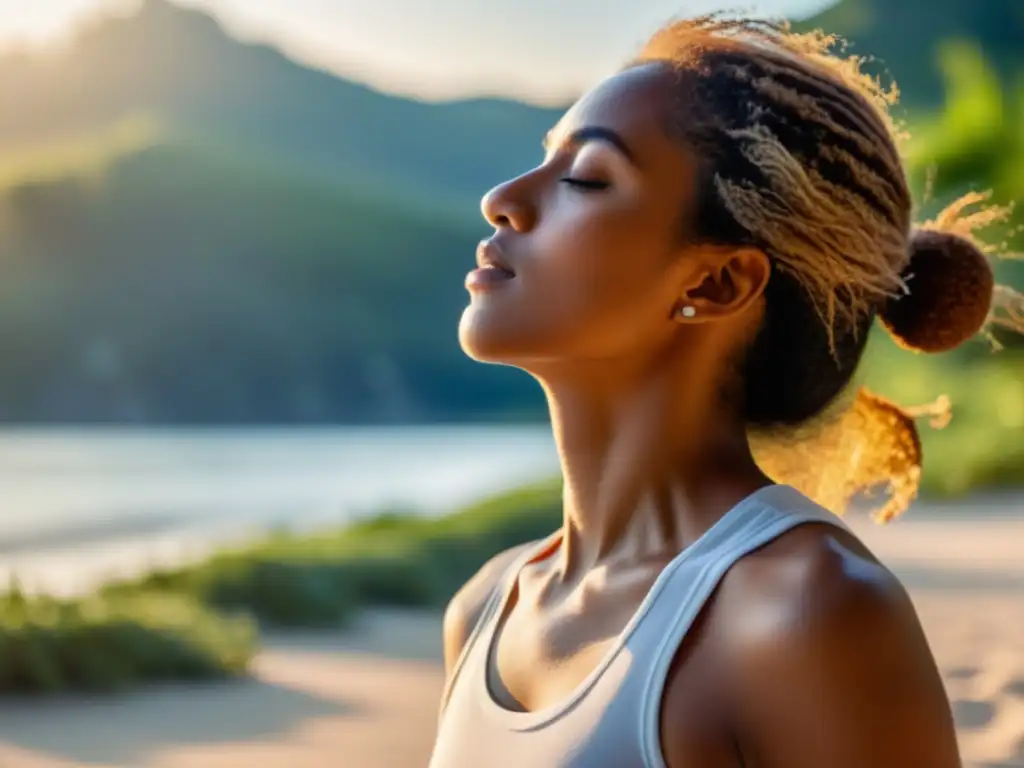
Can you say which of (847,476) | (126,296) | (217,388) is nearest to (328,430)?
(217,388)

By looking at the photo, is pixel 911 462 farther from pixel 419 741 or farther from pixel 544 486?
pixel 544 486

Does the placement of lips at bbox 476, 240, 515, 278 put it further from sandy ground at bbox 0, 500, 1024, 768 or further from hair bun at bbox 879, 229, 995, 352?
sandy ground at bbox 0, 500, 1024, 768

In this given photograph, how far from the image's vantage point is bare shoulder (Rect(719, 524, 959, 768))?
62 centimetres

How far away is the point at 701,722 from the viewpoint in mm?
652

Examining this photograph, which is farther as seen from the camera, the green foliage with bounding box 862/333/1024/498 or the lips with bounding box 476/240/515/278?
the green foliage with bounding box 862/333/1024/498

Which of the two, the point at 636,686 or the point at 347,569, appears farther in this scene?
the point at 347,569

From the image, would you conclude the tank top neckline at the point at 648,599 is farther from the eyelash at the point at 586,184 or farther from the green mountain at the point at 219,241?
the green mountain at the point at 219,241

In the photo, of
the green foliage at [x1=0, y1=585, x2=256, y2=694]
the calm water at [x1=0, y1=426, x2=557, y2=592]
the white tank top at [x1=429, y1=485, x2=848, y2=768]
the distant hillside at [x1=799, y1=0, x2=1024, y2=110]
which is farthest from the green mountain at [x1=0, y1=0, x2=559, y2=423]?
the distant hillside at [x1=799, y1=0, x2=1024, y2=110]

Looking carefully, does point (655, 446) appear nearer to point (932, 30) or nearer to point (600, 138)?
point (600, 138)

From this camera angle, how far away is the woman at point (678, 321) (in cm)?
71

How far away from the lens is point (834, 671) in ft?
2.04

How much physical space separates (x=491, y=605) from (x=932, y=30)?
2287 centimetres

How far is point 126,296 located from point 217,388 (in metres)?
1.51

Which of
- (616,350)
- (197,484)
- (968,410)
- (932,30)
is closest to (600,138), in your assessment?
(616,350)
